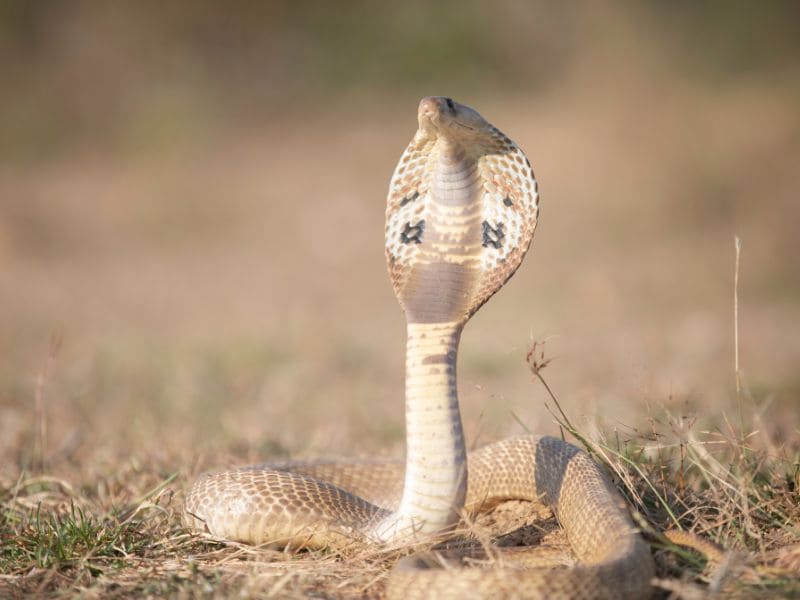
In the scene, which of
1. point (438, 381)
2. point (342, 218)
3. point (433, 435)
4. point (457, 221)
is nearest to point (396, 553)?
point (433, 435)

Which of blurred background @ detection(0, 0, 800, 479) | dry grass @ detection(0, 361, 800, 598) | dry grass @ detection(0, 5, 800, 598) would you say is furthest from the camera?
blurred background @ detection(0, 0, 800, 479)

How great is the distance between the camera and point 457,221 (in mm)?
3066

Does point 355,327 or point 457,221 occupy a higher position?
point 457,221

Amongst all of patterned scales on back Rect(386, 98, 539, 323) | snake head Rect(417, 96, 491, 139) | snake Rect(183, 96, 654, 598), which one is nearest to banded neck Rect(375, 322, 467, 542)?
snake Rect(183, 96, 654, 598)

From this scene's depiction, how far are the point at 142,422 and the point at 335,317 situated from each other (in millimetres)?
4444

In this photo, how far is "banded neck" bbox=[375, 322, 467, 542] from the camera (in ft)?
9.61

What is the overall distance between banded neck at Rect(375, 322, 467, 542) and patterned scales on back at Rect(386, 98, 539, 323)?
115 mm

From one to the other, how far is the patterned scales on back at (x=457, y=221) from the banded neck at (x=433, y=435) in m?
0.12

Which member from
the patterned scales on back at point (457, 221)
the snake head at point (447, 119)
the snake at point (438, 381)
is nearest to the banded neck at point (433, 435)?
the snake at point (438, 381)

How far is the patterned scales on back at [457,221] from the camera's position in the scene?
9.72ft

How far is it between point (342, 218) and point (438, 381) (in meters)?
11.8

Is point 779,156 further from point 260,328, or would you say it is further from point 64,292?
point 64,292

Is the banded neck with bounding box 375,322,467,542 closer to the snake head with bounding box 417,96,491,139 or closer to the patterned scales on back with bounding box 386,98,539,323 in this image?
the patterned scales on back with bounding box 386,98,539,323

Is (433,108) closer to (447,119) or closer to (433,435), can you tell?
(447,119)
